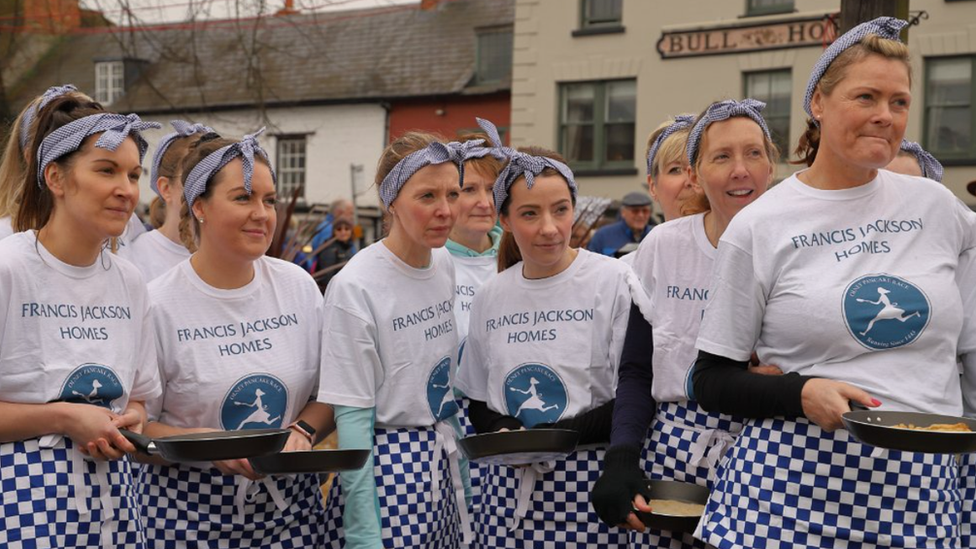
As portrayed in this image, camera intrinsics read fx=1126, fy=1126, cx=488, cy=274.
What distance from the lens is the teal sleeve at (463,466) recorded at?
423cm

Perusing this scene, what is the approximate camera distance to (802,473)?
9.59 ft

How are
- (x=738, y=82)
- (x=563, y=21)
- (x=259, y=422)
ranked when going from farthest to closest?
(x=563, y=21), (x=738, y=82), (x=259, y=422)

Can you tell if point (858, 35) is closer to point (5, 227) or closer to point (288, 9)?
point (5, 227)

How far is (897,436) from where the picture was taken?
2549 millimetres

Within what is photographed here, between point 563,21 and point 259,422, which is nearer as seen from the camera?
point 259,422

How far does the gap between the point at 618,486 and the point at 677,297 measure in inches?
25.6

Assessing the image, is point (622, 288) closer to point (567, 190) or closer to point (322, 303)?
point (567, 190)

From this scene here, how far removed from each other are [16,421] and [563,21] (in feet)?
65.1

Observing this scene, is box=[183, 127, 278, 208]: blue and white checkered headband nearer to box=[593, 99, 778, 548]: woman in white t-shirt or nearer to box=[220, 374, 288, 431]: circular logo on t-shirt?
box=[220, 374, 288, 431]: circular logo on t-shirt

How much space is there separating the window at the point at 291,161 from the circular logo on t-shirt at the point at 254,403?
85.3 ft

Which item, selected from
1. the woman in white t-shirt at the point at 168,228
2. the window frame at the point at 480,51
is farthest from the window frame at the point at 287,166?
the woman in white t-shirt at the point at 168,228

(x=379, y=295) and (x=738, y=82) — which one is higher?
(x=738, y=82)

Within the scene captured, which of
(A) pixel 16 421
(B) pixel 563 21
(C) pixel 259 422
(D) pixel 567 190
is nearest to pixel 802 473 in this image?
(D) pixel 567 190

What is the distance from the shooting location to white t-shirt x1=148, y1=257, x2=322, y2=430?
12.5 ft
